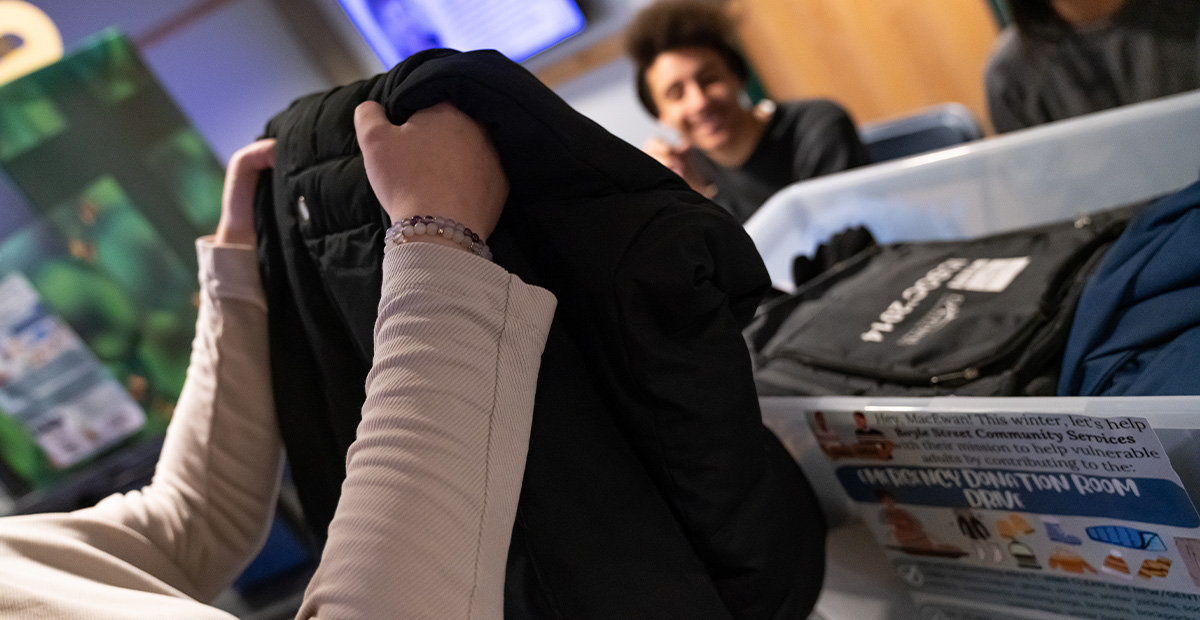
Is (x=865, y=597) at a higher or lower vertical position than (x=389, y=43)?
lower

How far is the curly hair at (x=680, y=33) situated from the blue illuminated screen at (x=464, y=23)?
84cm

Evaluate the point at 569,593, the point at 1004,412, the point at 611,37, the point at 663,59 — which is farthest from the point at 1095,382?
the point at 611,37

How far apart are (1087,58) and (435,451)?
1.48m

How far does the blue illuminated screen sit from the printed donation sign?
2.20m

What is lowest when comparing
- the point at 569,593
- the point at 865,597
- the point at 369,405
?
the point at 865,597

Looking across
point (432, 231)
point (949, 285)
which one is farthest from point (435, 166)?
point (949, 285)

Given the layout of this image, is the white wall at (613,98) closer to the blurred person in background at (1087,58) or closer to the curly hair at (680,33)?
the curly hair at (680,33)

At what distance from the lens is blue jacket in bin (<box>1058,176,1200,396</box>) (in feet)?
1.97

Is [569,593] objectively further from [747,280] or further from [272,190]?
[272,190]

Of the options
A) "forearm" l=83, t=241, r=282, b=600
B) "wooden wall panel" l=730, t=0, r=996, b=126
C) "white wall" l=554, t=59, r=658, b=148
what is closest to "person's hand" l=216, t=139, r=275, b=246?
"forearm" l=83, t=241, r=282, b=600

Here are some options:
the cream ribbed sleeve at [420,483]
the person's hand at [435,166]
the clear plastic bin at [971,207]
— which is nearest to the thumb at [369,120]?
the person's hand at [435,166]

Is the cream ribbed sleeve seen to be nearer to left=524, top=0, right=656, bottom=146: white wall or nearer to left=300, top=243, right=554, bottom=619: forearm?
left=300, top=243, right=554, bottom=619: forearm

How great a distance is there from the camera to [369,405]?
1.53 feet

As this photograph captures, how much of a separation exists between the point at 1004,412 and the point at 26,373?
2329 millimetres
